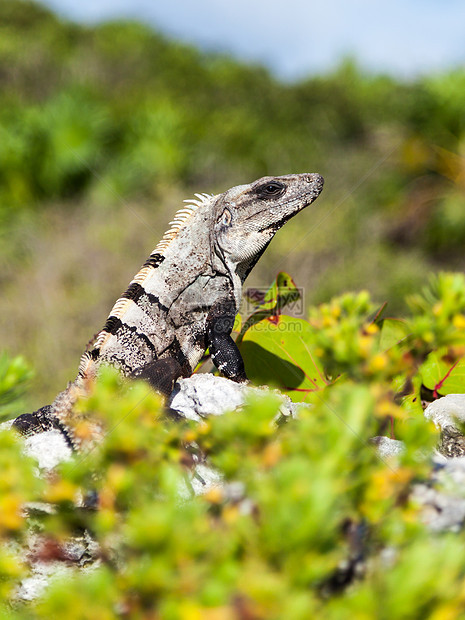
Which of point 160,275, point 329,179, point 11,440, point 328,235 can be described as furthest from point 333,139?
point 11,440

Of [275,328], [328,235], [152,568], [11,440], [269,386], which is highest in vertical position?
[328,235]

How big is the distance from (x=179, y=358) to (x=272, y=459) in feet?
7.03

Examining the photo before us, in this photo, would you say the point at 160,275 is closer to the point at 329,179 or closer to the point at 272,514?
the point at 272,514

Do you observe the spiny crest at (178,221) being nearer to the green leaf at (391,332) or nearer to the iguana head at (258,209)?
the iguana head at (258,209)

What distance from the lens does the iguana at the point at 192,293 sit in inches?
114

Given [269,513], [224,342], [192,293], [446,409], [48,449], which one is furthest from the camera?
[192,293]

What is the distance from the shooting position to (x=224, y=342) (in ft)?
9.87

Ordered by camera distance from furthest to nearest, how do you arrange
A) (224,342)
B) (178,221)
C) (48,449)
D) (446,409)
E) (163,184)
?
1. (163,184)
2. (178,221)
3. (224,342)
4. (446,409)
5. (48,449)

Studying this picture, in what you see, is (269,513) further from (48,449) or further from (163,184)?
A: (163,184)

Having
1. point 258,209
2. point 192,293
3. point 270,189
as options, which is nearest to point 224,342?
point 192,293

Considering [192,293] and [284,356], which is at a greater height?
[192,293]

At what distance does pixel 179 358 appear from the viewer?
3.16m

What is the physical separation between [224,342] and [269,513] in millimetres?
2091

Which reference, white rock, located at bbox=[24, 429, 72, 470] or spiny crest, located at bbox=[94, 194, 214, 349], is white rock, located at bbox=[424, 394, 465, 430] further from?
spiny crest, located at bbox=[94, 194, 214, 349]
